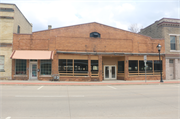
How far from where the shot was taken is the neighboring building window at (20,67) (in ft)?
59.7

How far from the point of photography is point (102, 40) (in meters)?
19.6

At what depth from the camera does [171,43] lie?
21688 millimetres

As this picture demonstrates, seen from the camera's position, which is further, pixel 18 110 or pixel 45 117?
pixel 18 110

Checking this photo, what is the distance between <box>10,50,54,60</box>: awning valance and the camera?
1739 cm

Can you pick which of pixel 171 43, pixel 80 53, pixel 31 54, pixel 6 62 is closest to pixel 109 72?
pixel 80 53

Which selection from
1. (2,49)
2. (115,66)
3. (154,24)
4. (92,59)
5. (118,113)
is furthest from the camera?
(154,24)

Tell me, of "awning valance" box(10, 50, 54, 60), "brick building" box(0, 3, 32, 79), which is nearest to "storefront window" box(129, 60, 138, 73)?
"awning valance" box(10, 50, 54, 60)

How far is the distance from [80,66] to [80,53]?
1.76 m

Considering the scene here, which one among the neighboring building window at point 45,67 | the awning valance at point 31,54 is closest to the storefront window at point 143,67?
the awning valance at point 31,54

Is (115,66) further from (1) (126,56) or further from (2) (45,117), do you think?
(2) (45,117)

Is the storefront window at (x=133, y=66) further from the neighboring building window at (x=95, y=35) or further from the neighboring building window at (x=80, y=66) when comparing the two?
the neighboring building window at (x=80, y=66)

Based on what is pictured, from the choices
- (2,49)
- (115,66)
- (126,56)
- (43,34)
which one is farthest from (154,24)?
(2,49)

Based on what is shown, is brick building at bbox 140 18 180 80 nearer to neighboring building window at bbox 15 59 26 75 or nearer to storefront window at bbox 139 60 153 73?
storefront window at bbox 139 60 153 73

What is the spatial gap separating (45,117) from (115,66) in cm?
1719
